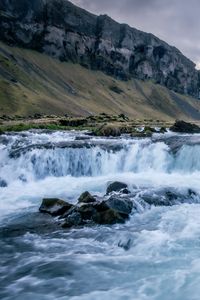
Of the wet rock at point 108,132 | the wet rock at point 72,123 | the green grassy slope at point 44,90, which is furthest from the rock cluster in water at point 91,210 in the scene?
the green grassy slope at point 44,90

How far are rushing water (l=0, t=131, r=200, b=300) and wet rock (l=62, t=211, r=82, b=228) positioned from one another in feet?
1.86

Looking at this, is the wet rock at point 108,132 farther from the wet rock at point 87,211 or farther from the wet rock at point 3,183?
the wet rock at point 87,211

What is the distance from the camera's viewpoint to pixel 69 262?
18391 millimetres

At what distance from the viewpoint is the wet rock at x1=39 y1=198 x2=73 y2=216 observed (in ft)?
81.9

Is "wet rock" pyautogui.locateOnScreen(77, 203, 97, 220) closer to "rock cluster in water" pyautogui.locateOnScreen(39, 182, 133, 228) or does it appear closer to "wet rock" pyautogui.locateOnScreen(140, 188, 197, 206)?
"rock cluster in water" pyautogui.locateOnScreen(39, 182, 133, 228)

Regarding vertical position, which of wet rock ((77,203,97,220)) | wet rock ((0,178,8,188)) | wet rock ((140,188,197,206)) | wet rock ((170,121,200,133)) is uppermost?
wet rock ((170,121,200,133))

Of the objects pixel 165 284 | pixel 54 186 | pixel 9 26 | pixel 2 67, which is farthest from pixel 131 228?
pixel 9 26

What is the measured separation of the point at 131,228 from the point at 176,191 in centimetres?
777

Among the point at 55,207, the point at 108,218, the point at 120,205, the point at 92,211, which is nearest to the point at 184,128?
the point at 120,205

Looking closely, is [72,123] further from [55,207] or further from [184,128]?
[55,207]

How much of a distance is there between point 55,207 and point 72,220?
2.61m

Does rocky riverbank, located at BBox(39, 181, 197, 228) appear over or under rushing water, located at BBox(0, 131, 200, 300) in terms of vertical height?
over

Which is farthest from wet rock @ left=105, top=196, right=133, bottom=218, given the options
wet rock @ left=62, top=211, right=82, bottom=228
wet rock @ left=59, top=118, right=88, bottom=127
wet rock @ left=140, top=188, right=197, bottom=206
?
wet rock @ left=59, top=118, right=88, bottom=127

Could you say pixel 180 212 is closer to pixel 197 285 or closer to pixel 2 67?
pixel 197 285
